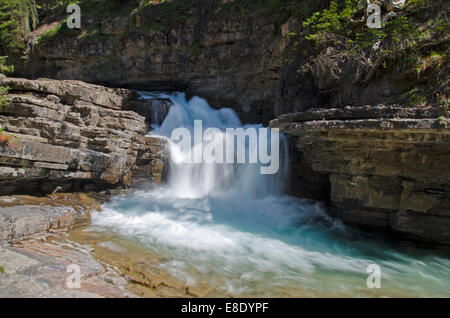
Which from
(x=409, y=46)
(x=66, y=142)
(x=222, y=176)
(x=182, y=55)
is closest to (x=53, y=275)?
(x=66, y=142)

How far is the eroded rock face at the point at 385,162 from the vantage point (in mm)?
4129

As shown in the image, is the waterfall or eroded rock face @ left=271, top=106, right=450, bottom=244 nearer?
eroded rock face @ left=271, top=106, right=450, bottom=244

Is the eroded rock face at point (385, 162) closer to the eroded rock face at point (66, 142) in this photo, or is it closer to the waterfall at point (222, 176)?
the waterfall at point (222, 176)

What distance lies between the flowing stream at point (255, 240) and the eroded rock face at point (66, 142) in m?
1.05

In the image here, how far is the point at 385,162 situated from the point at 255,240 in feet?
9.74

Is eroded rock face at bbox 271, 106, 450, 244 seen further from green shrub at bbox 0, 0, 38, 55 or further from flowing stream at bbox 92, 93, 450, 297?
green shrub at bbox 0, 0, 38, 55

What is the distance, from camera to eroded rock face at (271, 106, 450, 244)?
13.5ft

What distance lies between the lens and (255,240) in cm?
542

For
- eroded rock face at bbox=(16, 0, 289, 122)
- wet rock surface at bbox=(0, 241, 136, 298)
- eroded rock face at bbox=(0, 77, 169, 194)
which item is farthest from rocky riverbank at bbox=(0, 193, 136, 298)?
eroded rock face at bbox=(16, 0, 289, 122)

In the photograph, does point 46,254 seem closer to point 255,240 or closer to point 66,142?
point 255,240

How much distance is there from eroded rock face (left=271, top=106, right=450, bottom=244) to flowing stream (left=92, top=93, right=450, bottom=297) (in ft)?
2.12

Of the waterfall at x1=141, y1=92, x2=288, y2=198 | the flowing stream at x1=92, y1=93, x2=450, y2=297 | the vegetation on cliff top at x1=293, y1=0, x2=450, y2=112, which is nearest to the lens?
the flowing stream at x1=92, y1=93, x2=450, y2=297
